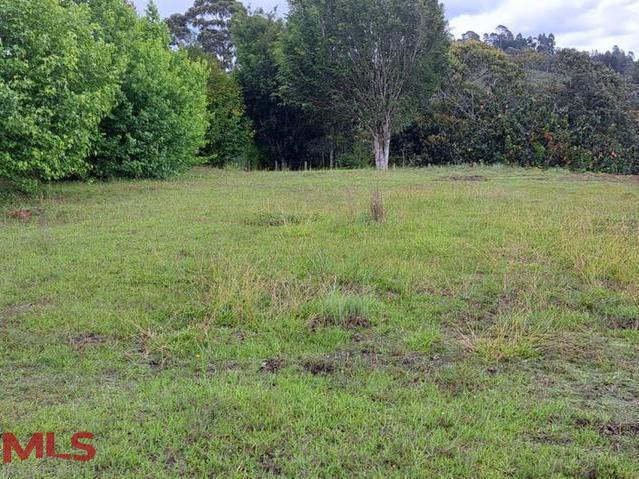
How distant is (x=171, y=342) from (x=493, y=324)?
2.44 metres

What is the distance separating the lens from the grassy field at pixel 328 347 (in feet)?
8.66

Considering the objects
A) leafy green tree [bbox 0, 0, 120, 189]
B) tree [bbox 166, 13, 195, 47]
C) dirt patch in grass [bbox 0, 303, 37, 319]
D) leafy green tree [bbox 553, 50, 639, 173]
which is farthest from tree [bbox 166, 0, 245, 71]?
dirt patch in grass [bbox 0, 303, 37, 319]

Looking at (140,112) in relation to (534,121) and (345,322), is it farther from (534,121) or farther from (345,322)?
(534,121)

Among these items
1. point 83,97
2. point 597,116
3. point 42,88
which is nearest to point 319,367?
point 83,97

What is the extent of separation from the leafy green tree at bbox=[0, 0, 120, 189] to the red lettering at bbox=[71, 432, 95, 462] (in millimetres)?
7403

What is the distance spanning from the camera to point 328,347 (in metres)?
3.90

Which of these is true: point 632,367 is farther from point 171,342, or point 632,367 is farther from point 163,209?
point 163,209

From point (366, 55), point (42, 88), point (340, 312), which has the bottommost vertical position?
point (340, 312)

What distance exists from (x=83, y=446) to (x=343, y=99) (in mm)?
22684

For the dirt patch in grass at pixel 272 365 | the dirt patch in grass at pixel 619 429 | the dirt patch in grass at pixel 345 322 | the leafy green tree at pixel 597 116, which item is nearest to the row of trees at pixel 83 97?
the dirt patch in grass at pixel 345 322

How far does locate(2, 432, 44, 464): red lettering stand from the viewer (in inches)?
102

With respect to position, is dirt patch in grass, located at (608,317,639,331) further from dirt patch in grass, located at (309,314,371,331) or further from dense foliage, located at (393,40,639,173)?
dense foliage, located at (393,40,639,173)

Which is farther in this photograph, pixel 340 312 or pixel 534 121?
pixel 534 121

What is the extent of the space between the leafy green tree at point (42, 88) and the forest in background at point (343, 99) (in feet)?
2.49
